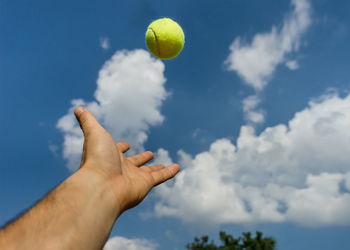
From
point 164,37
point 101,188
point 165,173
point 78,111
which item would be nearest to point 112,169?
point 101,188

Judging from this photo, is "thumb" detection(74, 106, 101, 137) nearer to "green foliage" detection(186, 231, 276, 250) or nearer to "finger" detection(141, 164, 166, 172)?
"finger" detection(141, 164, 166, 172)

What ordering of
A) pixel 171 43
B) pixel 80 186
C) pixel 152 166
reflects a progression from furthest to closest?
pixel 171 43 → pixel 152 166 → pixel 80 186

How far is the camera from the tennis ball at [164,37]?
21.6ft

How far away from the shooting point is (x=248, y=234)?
38000mm

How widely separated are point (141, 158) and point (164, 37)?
333 centimetres

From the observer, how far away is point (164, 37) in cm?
662

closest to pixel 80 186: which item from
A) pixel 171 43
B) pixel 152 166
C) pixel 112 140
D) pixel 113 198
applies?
pixel 113 198

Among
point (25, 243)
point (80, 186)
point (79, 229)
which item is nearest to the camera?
point (25, 243)

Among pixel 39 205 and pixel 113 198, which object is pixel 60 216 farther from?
pixel 113 198

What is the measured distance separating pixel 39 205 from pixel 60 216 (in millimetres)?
273

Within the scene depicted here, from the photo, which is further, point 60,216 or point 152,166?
point 152,166

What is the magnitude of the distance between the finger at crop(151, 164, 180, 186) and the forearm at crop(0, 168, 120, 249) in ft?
3.99

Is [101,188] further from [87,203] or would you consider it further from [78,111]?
[78,111]

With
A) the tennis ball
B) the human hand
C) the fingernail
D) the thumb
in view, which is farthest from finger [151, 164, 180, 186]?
the tennis ball
